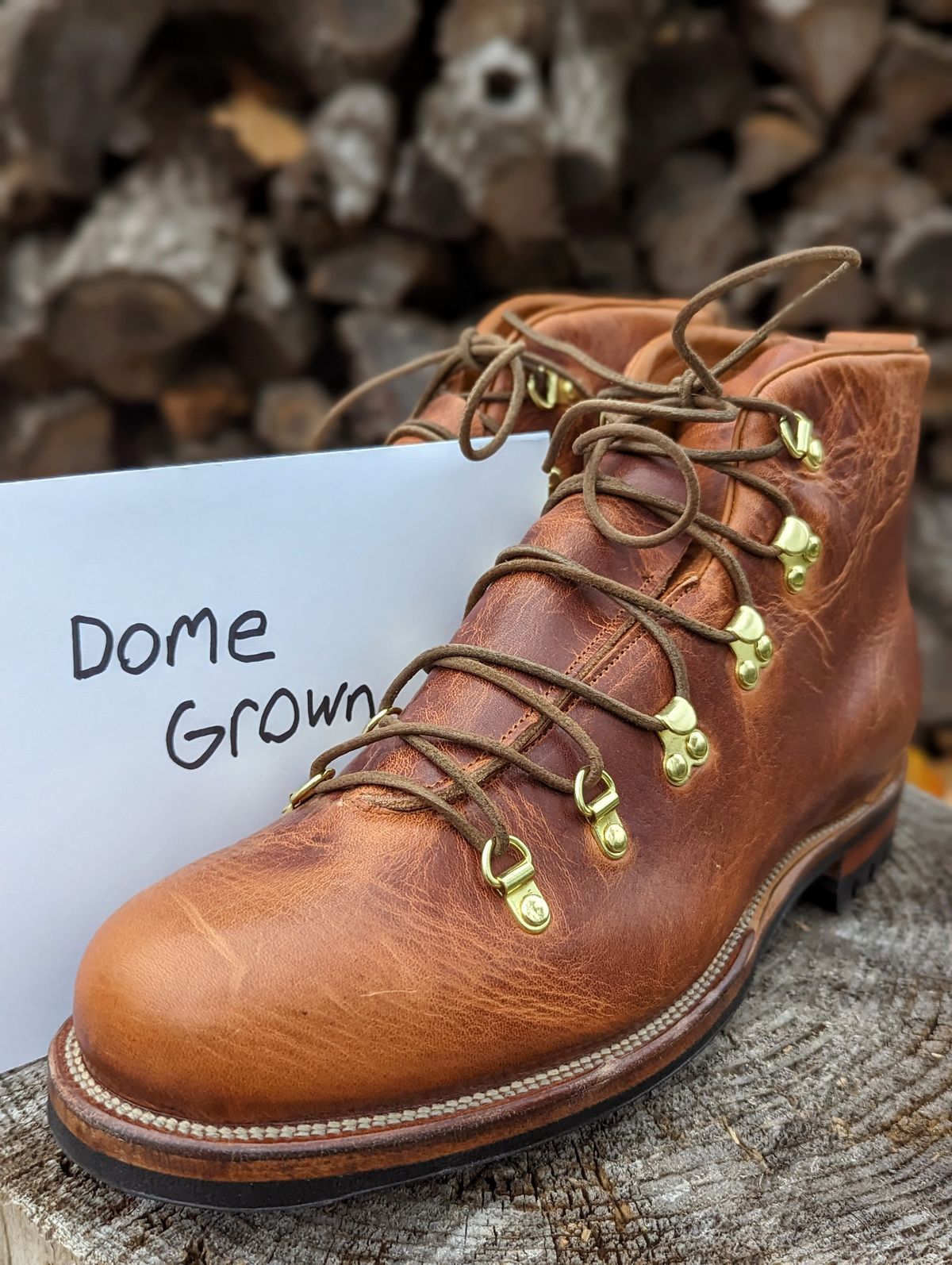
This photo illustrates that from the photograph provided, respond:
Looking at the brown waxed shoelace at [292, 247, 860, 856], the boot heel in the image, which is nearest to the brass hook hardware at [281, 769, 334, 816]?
the brown waxed shoelace at [292, 247, 860, 856]

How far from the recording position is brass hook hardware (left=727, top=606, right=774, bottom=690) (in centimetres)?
79

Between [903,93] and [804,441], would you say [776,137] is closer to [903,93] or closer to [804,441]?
[903,93]

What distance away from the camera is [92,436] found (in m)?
1.98

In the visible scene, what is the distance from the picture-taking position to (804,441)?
833mm

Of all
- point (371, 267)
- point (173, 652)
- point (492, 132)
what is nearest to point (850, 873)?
point (173, 652)

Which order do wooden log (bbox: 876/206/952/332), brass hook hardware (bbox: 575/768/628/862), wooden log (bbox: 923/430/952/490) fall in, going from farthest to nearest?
wooden log (bbox: 923/430/952/490) → wooden log (bbox: 876/206/952/332) → brass hook hardware (bbox: 575/768/628/862)

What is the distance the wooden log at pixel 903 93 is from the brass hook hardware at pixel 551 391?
1190mm

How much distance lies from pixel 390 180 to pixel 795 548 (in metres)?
1.26

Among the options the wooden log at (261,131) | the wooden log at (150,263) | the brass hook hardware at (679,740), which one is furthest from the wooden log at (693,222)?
the brass hook hardware at (679,740)

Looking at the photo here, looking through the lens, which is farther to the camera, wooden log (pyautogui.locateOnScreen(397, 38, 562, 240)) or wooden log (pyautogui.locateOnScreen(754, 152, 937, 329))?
wooden log (pyautogui.locateOnScreen(754, 152, 937, 329))

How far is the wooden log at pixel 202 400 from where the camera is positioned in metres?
1.97

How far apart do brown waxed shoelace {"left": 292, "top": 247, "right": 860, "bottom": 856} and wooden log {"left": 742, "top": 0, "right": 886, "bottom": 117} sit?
3.78ft

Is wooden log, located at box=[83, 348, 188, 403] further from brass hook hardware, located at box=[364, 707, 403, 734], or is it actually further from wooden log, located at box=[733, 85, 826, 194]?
brass hook hardware, located at box=[364, 707, 403, 734]

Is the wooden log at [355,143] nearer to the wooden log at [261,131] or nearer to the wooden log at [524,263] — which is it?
the wooden log at [261,131]
